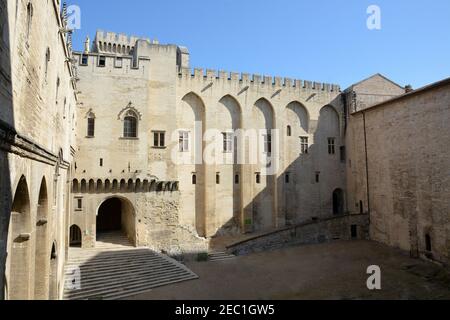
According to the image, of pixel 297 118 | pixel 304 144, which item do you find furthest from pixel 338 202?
pixel 297 118

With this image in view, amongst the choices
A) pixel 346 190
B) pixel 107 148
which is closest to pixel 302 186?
pixel 346 190

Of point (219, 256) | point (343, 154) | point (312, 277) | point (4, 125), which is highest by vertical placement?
point (343, 154)

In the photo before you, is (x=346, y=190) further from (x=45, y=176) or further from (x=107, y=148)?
(x=45, y=176)

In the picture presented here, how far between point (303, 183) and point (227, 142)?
789cm

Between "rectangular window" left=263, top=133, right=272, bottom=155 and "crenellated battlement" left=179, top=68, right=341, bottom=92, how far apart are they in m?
4.38

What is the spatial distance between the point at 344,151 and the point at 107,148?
20630 mm

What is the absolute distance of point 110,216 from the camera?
2367cm

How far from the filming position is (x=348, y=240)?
80.5 ft

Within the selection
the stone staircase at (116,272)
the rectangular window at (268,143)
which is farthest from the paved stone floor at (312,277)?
the rectangular window at (268,143)

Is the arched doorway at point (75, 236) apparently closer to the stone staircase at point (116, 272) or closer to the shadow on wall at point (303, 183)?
the stone staircase at point (116, 272)

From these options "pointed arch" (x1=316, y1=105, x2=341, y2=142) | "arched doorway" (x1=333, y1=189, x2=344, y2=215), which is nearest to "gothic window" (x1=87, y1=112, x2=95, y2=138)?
"pointed arch" (x1=316, y1=105, x2=341, y2=142)

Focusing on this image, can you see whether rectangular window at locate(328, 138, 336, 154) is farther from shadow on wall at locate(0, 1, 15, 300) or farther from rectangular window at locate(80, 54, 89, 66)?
shadow on wall at locate(0, 1, 15, 300)

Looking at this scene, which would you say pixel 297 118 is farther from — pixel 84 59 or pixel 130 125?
pixel 84 59

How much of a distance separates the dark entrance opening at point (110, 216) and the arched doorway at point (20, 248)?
17.3m
